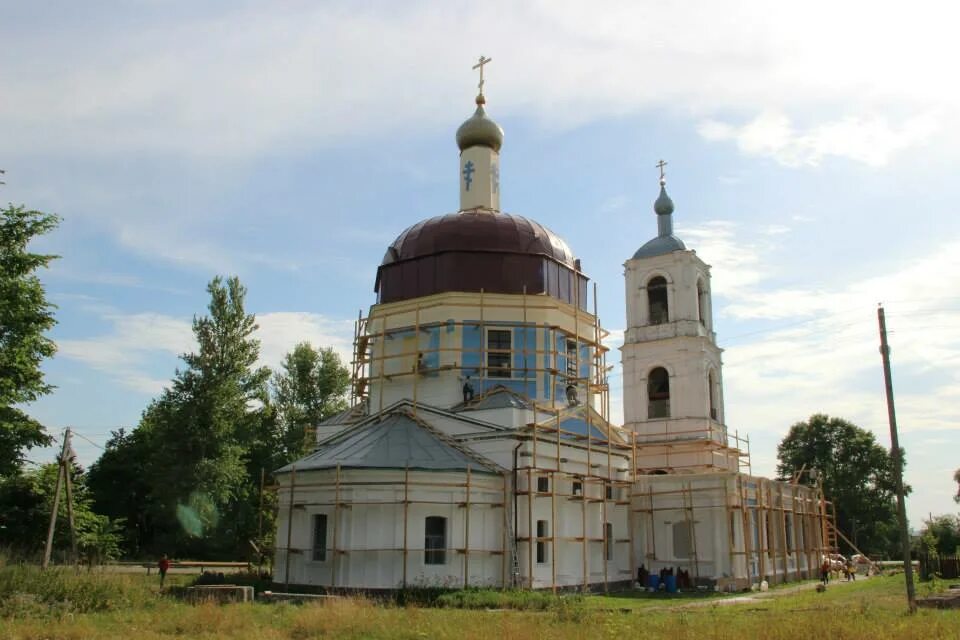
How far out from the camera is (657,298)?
105 ft

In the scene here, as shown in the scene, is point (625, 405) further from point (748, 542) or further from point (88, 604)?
point (88, 604)

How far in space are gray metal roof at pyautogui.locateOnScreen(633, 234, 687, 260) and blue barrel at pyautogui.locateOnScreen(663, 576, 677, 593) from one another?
13.6m

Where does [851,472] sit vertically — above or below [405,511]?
above

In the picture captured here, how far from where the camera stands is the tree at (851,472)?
151ft

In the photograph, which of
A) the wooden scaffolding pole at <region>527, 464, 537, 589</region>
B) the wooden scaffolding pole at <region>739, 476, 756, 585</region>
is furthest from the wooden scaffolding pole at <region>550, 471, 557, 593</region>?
the wooden scaffolding pole at <region>739, 476, 756, 585</region>

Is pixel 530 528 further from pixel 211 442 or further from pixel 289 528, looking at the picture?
pixel 211 442

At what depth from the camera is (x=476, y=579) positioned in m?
19.5

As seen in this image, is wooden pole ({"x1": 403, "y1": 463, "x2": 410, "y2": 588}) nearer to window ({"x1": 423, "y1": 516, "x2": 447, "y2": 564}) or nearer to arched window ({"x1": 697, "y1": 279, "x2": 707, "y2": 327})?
window ({"x1": 423, "y1": 516, "x2": 447, "y2": 564})

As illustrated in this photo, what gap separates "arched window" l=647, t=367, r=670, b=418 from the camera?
100 feet

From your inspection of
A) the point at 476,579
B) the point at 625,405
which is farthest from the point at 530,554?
the point at 625,405

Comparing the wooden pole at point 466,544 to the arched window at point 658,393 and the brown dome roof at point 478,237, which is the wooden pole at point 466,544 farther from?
the arched window at point 658,393

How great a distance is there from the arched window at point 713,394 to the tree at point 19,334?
22615 millimetres

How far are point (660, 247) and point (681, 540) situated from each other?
12.4m

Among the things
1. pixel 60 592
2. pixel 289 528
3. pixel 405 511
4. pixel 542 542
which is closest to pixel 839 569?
pixel 542 542
